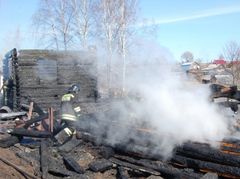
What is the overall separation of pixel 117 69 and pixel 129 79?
2.12m

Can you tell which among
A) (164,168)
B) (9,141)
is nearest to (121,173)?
(164,168)

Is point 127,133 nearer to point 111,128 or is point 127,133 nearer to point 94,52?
point 111,128

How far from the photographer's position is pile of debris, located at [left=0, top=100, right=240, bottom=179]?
22.3 feet

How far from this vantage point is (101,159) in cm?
831

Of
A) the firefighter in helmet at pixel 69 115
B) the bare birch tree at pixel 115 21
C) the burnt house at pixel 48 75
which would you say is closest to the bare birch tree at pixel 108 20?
the bare birch tree at pixel 115 21

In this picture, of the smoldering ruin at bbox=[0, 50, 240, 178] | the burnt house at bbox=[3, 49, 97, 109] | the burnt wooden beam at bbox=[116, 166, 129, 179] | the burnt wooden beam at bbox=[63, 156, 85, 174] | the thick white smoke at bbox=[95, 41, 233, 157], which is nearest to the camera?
the smoldering ruin at bbox=[0, 50, 240, 178]

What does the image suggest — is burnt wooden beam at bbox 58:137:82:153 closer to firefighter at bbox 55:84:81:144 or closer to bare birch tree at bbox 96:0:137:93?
firefighter at bbox 55:84:81:144

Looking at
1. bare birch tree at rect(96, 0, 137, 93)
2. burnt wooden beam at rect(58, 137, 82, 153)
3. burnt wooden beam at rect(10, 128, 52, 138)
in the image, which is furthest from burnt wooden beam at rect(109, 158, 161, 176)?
bare birch tree at rect(96, 0, 137, 93)

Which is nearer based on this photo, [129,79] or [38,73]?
[129,79]

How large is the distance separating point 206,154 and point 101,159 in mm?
2672

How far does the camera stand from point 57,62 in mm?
16094

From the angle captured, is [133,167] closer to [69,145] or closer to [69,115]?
[69,145]

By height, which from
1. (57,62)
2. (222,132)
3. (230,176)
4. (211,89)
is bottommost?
(230,176)

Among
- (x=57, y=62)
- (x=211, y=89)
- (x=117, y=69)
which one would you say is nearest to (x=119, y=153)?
(x=211, y=89)
